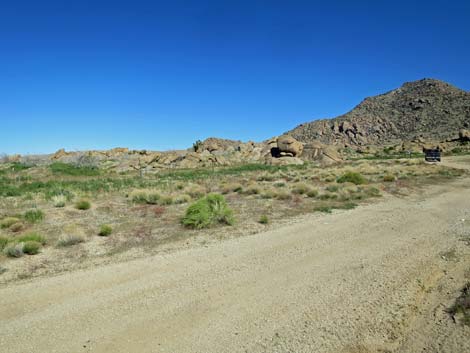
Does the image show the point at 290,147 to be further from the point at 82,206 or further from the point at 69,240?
the point at 69,240

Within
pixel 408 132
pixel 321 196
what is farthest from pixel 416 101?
pixel 321 196

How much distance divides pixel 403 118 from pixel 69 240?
111 metres

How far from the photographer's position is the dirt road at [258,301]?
5.27m

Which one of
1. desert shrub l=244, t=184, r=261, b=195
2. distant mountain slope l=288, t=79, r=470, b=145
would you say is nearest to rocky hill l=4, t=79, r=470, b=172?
distant mountain slope l=288, t=79, r=470, b=145

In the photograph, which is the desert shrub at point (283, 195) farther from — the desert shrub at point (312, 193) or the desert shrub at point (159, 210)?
the desert shrub at point (159, 210)

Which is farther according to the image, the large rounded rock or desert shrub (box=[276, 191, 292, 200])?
the large rounded rock

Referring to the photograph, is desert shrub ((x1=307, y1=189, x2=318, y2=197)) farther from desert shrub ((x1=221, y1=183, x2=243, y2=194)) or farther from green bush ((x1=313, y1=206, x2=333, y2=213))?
desert shrub ((x1=221, y1=183, x2=243, y2=194))

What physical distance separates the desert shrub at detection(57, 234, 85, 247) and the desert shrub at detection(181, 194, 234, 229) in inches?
137

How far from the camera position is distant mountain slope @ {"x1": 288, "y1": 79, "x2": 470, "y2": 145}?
302 ft

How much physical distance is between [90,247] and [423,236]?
32.3 feet

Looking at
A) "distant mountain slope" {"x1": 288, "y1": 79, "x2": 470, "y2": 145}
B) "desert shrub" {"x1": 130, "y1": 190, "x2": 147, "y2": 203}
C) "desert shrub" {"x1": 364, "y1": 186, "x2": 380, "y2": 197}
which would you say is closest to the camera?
"desert shrub" {"x1": 130, "y1": 190, "x2": 147, "y2": 203}

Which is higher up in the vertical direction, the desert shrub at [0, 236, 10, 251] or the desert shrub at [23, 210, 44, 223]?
the desert shrub at [23, 210, 44, 223]

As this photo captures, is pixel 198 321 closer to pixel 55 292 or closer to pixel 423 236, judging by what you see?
pixel 55 292

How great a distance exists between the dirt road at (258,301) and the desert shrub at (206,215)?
2.29 m
